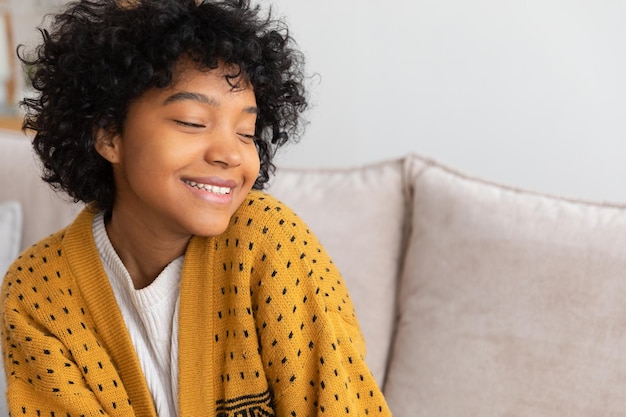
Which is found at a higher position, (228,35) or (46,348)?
(228,35)

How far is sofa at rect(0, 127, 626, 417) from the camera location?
1.43 metres

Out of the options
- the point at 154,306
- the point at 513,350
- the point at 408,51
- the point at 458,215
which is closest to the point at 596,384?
the point at 513,350

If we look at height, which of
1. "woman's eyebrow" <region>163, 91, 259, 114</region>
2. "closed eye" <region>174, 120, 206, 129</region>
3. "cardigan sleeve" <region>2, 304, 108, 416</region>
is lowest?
"cardigan sleeve" <region>2, 304, 108, 416</region>

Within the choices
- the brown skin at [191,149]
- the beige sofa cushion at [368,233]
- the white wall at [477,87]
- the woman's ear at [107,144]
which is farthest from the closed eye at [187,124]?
the white wall at [477,87]

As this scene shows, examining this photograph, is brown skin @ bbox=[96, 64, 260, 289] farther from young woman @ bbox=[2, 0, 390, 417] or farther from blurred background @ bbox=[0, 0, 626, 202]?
blurred background @ bbox=[0, 0, 626, 202]

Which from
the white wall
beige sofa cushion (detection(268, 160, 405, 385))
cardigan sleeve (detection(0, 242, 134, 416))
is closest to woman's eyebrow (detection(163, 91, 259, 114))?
cardigan sleeve (detection(0, 242, 134, 416))

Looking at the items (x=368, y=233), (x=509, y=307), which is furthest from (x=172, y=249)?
(x=509, y=307)

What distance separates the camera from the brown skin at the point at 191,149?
1.19m

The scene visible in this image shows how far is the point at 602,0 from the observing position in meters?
1.73

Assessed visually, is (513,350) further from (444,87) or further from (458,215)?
(444,87)

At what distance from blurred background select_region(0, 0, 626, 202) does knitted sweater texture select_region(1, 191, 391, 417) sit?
0.60m

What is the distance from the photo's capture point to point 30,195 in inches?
75.4

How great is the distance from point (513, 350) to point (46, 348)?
798 millimetres

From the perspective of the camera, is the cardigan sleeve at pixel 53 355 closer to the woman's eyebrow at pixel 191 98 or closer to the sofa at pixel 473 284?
the sofa at pixel 473 284
